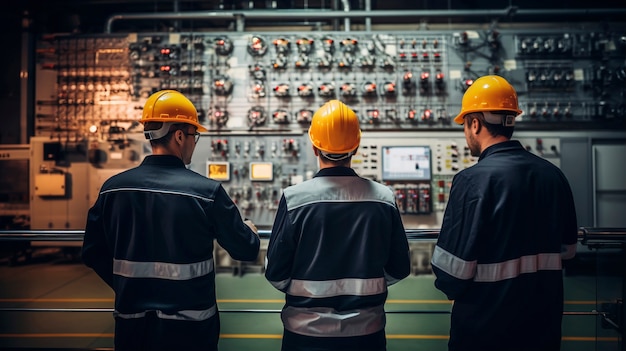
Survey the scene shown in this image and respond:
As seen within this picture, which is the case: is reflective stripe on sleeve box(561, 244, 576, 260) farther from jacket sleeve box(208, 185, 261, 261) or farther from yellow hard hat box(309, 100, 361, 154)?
jacket sleeve box(208, 185, 261, 261)

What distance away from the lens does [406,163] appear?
6031mm

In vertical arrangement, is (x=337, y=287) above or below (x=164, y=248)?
below

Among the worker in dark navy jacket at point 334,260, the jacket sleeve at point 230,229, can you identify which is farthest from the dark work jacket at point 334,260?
the jacket sleeve at point 230,229

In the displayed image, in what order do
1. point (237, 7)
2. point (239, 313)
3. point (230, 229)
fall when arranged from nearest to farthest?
point (230, 229)
point (239, 313)
point (237, 7)

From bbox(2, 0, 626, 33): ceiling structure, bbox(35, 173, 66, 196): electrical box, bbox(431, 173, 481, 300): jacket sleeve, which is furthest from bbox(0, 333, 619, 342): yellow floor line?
bbox(2, 0, 626, 33): ceiling structure

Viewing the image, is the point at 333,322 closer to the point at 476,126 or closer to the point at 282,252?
the point at 282,252

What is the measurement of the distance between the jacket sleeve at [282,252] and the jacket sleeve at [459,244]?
2.03 feet

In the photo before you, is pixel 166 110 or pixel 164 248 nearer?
pixel 164 248

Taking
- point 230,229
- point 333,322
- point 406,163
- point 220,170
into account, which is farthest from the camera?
point 220,170

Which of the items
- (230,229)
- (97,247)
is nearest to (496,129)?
(230,229)

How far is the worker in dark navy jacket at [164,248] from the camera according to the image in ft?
5.53

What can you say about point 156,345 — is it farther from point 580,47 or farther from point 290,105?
point 580,47

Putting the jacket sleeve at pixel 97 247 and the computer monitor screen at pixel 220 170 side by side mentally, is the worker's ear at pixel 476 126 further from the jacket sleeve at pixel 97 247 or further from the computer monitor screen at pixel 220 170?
the computer monitor screen at pixel 220 170

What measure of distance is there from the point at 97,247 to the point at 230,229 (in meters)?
0.66
